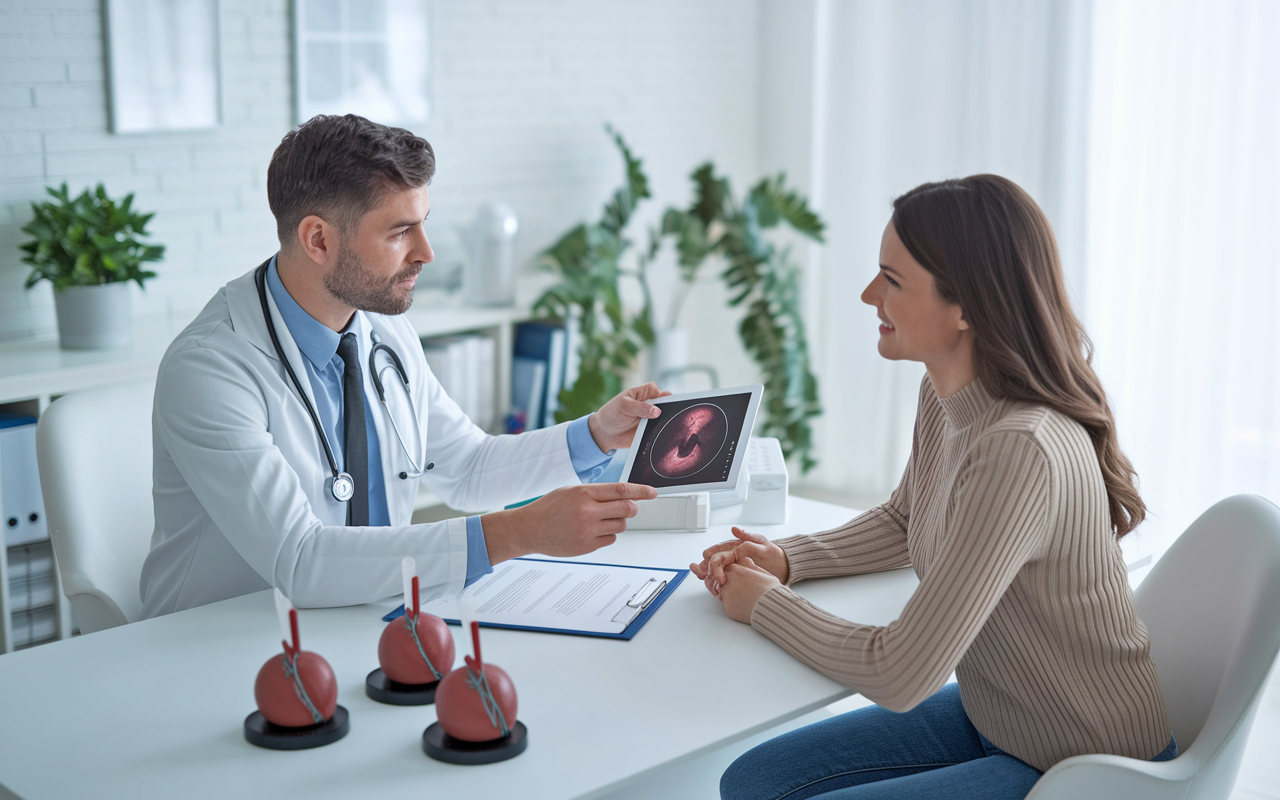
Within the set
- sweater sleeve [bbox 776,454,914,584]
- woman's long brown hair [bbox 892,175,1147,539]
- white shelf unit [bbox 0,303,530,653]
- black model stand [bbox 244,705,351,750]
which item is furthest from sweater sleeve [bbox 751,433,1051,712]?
white shelf unit [bbox 0,303,530,653]

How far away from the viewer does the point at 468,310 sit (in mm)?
3807

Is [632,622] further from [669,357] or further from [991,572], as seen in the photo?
[669,357]

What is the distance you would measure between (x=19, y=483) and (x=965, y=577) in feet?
7.70

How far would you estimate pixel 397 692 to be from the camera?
1362mm

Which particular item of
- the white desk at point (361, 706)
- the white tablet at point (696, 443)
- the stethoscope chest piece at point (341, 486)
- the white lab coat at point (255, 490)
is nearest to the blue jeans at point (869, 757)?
the white desk at point (361, 706)

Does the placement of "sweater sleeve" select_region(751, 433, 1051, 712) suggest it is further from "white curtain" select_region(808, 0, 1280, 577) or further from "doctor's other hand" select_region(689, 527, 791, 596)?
"white curtain" select_region(808, 0, 1280, 577)

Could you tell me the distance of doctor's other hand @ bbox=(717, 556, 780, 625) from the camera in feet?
5.22

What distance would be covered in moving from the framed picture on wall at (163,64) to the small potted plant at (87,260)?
34 cm

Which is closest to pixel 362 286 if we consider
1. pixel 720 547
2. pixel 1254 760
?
pixel 720 547

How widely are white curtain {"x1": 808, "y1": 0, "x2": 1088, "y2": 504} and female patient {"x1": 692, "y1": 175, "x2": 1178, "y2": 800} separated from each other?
2.70 meters

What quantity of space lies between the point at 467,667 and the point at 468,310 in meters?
2.68

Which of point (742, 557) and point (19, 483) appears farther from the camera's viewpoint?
point (19, 483)

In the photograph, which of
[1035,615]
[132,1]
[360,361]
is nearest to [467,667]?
[1035,615]

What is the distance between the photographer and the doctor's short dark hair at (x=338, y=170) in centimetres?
184
